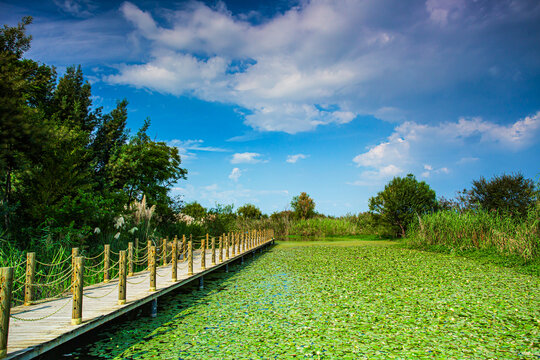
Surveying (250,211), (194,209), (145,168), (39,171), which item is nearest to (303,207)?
(250,211)

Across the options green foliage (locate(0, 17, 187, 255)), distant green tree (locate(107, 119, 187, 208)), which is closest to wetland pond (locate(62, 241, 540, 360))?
green foliage (locate(0, 17, 187, 255))

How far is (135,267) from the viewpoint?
33.8 ft

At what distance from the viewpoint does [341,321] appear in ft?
19.1

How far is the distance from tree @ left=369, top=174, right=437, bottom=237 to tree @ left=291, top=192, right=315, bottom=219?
1475 cm

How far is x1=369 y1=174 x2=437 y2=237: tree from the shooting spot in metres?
23.1

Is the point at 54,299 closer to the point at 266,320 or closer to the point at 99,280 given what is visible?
A: the point at 99,280

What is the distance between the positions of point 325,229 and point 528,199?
15396mm

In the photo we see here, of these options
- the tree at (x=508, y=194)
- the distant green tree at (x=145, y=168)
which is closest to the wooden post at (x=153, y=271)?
the distant green tree at (x=145, y=168)

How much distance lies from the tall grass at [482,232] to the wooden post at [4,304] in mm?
14061

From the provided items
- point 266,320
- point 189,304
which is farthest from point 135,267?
point 266,320

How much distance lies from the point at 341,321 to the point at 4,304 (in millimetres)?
4773

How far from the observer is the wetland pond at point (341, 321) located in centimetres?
458

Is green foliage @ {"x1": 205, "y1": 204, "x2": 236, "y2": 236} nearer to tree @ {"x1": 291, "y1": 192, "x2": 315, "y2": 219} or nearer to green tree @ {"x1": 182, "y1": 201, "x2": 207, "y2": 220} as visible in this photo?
green tree @ {"x1": 182, "y1": 201, "x2": 207, "y2": 220}

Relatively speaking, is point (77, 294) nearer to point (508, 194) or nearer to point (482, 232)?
point (482, 232)
